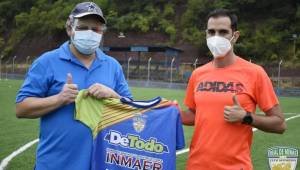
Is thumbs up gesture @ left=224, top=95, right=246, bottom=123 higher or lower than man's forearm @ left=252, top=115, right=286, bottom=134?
higher

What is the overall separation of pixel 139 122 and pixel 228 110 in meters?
0.74

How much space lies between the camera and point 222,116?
4000 millimetres

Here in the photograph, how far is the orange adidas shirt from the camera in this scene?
3.99 meters

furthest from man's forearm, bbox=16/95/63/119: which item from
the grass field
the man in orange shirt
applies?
the grass field

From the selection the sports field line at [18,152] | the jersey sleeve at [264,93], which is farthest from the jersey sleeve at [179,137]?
the sports field line at [18,152]

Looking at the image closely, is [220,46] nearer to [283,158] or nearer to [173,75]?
[283,158]

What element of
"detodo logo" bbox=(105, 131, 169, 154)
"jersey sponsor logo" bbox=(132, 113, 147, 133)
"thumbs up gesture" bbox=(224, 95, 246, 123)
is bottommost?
"detodo logo" bbox=(105, 131, 169, 154)

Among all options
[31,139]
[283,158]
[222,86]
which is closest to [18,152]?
[31,139]

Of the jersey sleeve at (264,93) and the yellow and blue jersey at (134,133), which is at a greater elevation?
the jersey sleeve at (264,93)

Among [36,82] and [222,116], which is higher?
[36,82]

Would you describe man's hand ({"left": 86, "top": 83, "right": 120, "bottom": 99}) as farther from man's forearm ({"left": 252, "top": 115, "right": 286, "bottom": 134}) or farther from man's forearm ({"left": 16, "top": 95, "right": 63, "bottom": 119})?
man's forearm ({"left": 252, "top": 115, "right": 286, "bottom": 134})

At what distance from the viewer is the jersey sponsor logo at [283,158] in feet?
18.1

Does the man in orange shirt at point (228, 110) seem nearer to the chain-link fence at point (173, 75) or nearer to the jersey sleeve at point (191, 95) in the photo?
the jersey sleeve at point (191, 95)

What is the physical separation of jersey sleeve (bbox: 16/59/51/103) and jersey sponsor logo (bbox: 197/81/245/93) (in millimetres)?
1220
